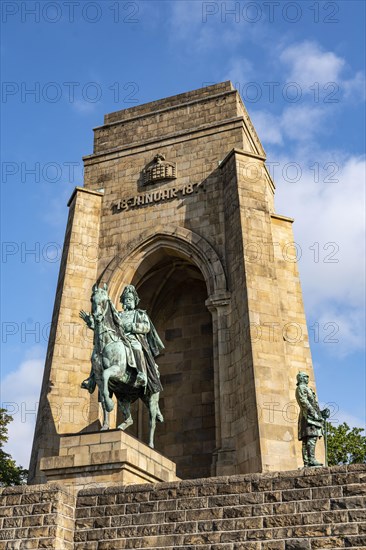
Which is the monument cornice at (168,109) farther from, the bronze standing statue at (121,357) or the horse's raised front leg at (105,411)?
the horse's raised front leg at (105,411)

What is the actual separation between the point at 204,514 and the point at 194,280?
39.7 feet

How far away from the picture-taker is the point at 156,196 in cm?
1978

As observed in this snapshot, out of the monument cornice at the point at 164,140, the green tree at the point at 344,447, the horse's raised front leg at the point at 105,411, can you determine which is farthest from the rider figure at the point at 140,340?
the green tree at the point at 344,447

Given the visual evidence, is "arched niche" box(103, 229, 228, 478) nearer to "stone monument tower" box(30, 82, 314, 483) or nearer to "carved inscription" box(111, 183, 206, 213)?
"stone monument tower" box(30, 82, 314, 483)

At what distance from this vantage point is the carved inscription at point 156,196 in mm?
19422

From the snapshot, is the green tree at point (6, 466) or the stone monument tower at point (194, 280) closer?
the stone monument tower at point (194, 280)

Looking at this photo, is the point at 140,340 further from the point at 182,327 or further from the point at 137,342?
the point at 182,327

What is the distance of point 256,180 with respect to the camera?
18.4m

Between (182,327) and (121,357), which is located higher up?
(182,327)

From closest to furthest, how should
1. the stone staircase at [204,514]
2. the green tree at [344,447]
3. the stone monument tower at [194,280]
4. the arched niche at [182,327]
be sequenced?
the stone staircase at [204,514] < the stone monument tower at [194,280] < the arched niche at [182,327] < the green tree at [344,447]

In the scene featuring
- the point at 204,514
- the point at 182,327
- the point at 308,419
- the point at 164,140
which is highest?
the point at 164,140

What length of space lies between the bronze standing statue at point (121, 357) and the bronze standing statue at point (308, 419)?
2.87 metres

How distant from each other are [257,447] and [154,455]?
2664 mm

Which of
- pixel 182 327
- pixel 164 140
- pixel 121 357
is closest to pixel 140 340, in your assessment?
pixel 121 357
